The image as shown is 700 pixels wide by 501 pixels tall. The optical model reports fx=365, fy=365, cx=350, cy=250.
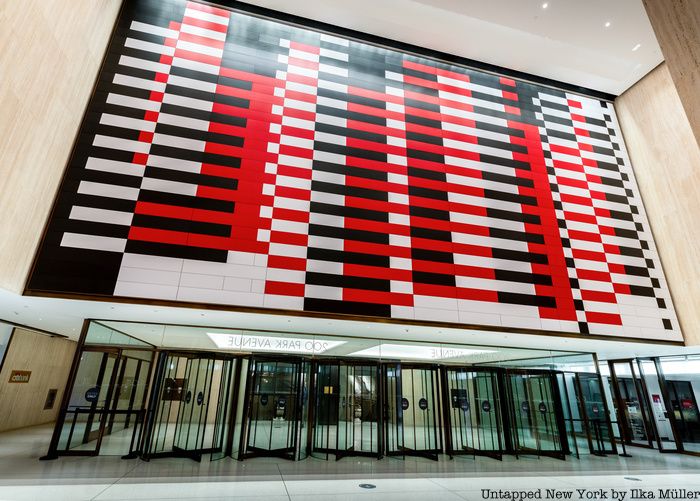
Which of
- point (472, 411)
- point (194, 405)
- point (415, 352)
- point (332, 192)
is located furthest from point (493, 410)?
point (194, 405)

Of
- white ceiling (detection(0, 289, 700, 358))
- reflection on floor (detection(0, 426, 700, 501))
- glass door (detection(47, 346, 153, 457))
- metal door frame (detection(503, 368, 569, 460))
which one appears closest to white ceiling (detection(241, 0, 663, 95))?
white ceiling (detection(0, 289, 700, 358))

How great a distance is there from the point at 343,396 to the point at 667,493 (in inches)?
213

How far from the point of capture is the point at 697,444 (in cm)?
961

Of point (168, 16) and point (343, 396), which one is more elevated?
point (168, 16)

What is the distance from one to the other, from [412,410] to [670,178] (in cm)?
931

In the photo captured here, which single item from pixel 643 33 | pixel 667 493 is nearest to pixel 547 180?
pixel 643 33

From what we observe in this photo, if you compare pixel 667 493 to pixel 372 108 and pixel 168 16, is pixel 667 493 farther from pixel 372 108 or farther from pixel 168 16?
pixel 168 16

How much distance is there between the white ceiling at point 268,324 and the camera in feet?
21.4

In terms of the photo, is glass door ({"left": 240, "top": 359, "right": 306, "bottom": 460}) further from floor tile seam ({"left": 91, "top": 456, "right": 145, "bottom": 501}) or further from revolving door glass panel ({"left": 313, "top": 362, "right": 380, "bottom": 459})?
floor tile seam ({"left": 91, "top": 456, "right": 145, "bottom": 501})

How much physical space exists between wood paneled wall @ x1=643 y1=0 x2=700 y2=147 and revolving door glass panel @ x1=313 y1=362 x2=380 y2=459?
22.9ft

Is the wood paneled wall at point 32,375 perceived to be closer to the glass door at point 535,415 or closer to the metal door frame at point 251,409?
the metal door frame at point 251,409

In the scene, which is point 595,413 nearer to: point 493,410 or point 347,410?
point 493,410

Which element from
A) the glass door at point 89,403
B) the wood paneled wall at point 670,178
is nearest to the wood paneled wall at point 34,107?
the glass door at point 89,403

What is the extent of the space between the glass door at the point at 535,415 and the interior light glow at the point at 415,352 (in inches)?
41.4
